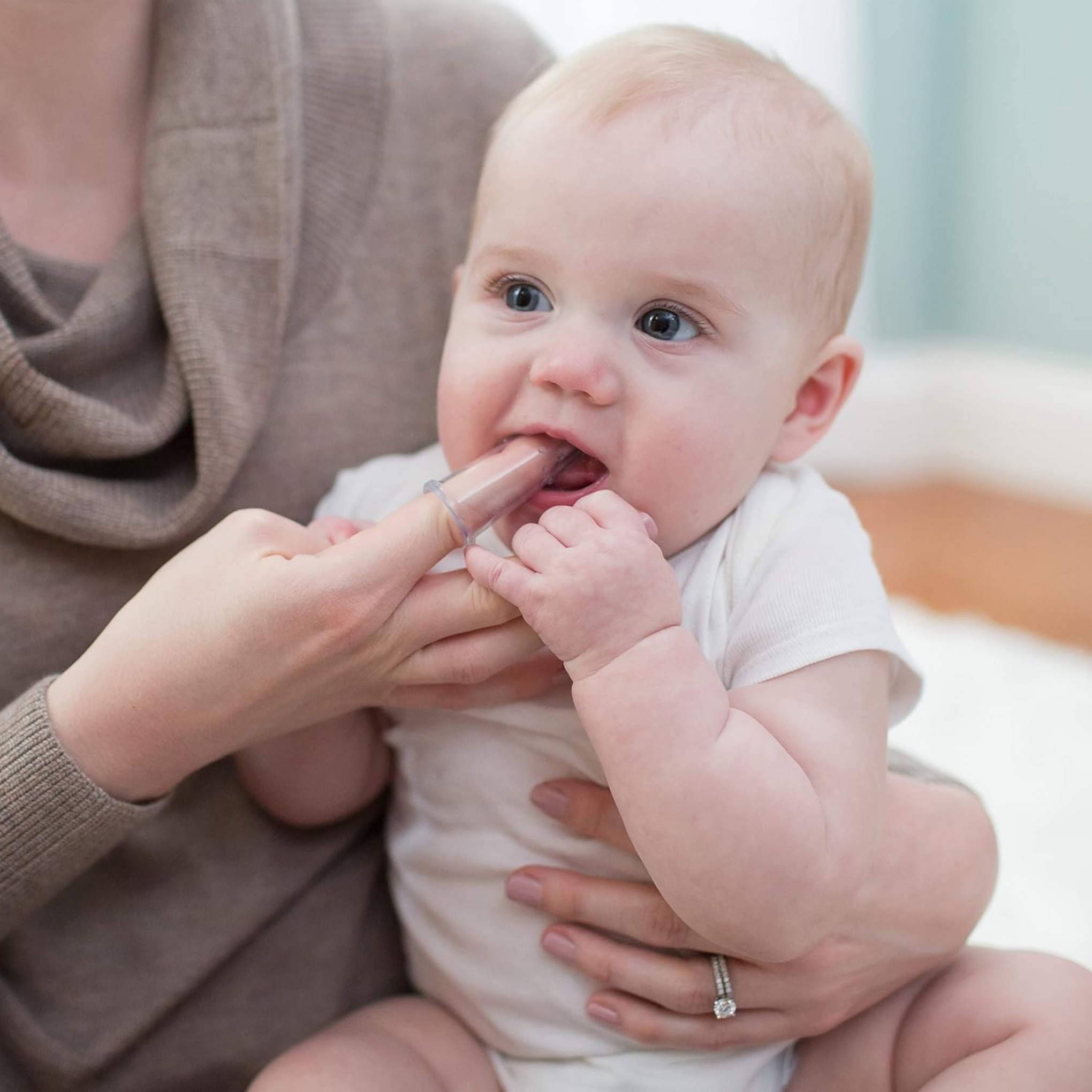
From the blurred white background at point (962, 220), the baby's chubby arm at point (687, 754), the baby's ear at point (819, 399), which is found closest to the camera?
the baby's chubby arm at point (687, 754)

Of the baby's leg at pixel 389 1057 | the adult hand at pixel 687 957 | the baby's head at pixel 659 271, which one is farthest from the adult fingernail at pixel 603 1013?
the baby's head at pixel 659 271

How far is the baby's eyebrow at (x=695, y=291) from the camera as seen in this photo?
0.91 meters

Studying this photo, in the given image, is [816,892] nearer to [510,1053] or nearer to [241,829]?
[510,1053]

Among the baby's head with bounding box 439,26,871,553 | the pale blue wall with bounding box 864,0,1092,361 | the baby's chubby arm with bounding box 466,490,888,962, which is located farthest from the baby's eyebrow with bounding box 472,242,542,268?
the pale blue wall with bounding box 864,0,1092,361

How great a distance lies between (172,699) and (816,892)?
1.47ft

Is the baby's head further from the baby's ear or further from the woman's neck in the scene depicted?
the woman's neck

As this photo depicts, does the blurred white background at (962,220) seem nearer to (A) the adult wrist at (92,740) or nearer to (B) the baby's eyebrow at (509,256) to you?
(B) the baby's eyebrow at (509,256)

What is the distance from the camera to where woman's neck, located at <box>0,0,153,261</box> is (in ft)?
3.38

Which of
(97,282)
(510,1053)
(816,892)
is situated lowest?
(510,1053)

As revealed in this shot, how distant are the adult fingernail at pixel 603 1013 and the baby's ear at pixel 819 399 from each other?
45 cm

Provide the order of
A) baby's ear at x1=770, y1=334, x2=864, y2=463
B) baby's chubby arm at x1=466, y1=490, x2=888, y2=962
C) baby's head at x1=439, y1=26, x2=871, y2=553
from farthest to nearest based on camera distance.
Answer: baby's ear at x1=770, y1=334, x2=864, y2=463
baby's head at x1=439, y1=26, x2=871, y2=553
baby's chubby arm at x1=466, y1=490, x2=888, y2=962

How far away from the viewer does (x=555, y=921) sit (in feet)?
3.27

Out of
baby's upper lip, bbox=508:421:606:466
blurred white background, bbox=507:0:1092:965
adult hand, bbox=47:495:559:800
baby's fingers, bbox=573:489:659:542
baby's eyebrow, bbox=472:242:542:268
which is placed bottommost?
blurred white background, bbox=507:0:1092:965

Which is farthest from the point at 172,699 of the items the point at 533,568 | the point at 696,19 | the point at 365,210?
the point at 696,19
